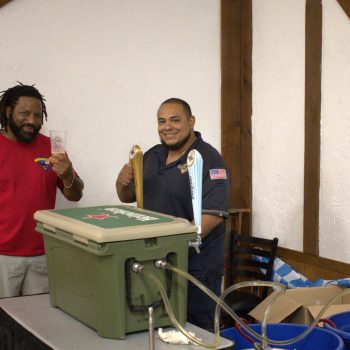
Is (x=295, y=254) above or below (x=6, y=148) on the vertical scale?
below

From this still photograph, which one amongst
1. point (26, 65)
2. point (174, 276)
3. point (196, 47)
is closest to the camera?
point (174, 276)

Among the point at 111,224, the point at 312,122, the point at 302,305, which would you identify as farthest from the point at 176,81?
the point at 111,224

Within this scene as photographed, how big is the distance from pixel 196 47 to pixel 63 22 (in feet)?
3.50

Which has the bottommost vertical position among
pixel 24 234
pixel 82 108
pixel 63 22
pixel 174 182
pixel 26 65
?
pixel 24 234

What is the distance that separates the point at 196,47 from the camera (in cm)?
420

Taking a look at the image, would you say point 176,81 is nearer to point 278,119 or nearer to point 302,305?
point 278,119

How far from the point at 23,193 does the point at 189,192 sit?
92cm

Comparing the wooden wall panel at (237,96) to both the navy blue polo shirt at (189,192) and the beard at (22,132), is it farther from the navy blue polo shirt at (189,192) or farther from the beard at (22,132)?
the beard at (22,132)

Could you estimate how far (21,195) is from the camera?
2900mm

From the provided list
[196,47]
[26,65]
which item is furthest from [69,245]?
[196,47]

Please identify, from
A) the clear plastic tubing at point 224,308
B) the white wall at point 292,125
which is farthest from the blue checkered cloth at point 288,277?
the clear plastic tubing at point 224,308

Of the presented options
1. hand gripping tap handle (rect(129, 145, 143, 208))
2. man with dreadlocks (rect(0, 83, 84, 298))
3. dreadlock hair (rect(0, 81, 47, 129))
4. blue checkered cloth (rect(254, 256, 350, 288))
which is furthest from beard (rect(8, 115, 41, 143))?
blue checkered cloth (rect(254, 256, 350, 288))

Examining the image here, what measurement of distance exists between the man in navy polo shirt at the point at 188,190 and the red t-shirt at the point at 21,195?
1.67 feet

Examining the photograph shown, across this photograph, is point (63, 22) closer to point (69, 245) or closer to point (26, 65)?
point (26, 65)
